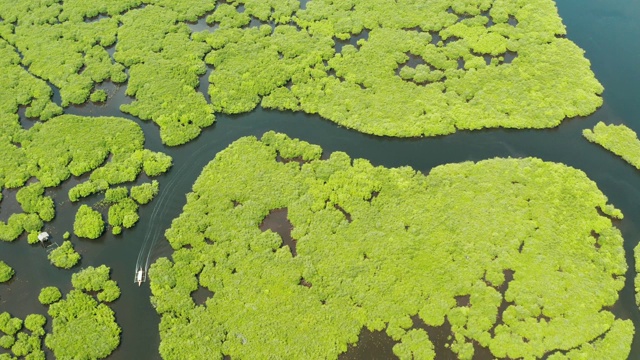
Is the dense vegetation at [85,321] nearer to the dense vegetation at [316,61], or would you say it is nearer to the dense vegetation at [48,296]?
the dense vegetation at [48,296]

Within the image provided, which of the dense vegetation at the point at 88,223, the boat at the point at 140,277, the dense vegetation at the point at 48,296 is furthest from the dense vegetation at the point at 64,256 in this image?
the boat at the point at 140,277

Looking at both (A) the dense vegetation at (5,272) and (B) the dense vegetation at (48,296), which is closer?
(B) the dense vegetation at (48,296)

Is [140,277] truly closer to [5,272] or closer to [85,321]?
[85,321]

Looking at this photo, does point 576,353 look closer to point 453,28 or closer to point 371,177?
point 371,177

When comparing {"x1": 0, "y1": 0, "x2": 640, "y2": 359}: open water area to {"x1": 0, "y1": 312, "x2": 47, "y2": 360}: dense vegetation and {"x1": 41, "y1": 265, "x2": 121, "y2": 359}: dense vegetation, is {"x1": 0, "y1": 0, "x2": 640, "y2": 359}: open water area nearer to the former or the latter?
{"x1": 41, "y1": 265, "x2": 121, "y2": 359}: dense vegetation

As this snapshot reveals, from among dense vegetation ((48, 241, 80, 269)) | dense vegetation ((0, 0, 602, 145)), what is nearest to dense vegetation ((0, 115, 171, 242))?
dense vegetation ((0, 0, 602, 145))

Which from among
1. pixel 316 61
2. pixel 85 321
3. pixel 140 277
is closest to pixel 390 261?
pixel 140 277
